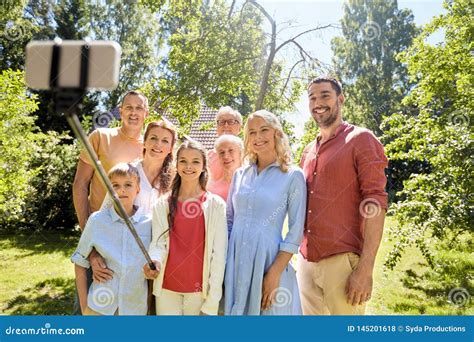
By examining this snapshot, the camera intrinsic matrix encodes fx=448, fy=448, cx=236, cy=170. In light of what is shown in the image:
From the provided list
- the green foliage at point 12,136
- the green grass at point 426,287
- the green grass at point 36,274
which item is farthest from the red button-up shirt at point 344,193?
the green foliage at point 12,136

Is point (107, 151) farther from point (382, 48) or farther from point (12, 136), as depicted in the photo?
point (382, 48)

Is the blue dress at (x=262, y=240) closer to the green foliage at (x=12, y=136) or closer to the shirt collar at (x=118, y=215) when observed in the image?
the shirt collar at (x=118, y=215)

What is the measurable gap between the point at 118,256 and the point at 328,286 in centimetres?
119

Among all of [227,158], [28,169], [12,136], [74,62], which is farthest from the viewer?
[28,169]

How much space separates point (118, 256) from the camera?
251 cm

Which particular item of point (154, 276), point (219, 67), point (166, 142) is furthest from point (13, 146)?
point (154, 276)

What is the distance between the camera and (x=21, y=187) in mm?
Result: 5840

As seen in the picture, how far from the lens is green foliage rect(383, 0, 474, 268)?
16.3 ft

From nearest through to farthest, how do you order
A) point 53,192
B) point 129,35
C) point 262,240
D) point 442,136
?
point 262,240
point 442,136
point 53,192
point 129,35

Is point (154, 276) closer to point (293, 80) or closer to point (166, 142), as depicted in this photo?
point (166, 142)

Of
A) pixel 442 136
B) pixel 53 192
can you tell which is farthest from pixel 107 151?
pixel 53 192

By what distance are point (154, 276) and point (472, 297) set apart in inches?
174

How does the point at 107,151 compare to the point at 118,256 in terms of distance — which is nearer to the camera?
the point at 118,256

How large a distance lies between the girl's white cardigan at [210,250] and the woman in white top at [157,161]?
346 millimetres
